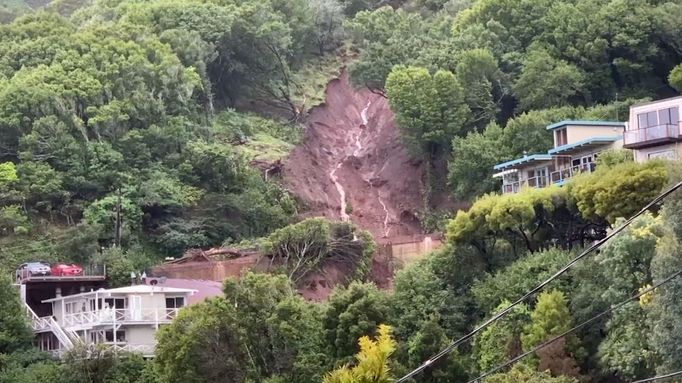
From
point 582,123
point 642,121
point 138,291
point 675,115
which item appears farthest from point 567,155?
point 138,291

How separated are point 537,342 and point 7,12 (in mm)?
53751

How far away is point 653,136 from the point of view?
46656 millimetres

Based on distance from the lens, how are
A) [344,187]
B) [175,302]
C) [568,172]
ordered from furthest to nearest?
[344,187]
[568,172]
[175,302]

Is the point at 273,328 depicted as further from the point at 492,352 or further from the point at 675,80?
the point at 675,80

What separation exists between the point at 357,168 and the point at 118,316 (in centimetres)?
2408

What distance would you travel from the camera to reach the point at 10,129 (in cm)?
5788

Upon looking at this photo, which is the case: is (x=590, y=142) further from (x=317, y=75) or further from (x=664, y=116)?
(x=317, y=75)

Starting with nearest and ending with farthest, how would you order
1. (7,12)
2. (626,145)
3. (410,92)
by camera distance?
(626,145), (410,92), (7,12)

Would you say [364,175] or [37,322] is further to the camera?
[364,175]

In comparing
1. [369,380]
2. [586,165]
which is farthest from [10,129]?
[369,380]

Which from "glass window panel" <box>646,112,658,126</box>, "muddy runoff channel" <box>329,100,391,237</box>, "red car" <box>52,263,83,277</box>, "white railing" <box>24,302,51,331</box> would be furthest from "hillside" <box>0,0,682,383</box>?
"red car" <box>52,263,83,277</box>

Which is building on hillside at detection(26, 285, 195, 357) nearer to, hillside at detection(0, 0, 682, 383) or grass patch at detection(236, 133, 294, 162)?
hillside at detection(0, 0, 682, 383)

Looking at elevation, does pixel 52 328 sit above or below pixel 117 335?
above

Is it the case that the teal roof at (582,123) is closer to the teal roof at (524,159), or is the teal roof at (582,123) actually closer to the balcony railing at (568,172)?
the teal roof at (524,159)
